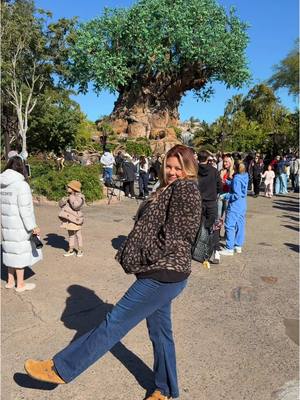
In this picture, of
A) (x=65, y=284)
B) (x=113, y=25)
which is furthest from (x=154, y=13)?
(x=65, y=284)

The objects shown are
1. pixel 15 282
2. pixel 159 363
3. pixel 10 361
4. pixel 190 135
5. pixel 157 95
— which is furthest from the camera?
pixel 190 135

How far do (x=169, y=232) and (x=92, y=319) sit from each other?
217 centimetres

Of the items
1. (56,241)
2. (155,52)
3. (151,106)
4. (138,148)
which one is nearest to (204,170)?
(56,241)

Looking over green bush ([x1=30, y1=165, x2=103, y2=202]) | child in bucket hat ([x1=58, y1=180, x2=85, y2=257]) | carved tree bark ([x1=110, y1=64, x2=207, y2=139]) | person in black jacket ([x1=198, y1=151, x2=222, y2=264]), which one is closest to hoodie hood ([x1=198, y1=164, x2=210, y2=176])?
person in black jacket ([x1=198, y1=151, x2=222, y2=264])

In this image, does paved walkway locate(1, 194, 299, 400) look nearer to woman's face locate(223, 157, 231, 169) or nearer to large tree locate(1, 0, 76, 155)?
woman's face locate(223, 157, 231, 169)

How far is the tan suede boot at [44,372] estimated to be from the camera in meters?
2.97

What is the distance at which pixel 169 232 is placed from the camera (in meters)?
2.85

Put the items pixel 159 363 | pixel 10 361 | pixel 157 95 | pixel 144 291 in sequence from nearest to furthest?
pixel 144 291 < pixel 159 363 < pixel 10 361 < pixel 157 95

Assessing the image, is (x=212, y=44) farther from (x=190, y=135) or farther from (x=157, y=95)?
(x=190, y=135)

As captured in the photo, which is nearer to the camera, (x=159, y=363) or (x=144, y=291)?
(x=144, y=291)

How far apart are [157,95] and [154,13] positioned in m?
7.79

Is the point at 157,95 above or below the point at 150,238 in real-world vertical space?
above

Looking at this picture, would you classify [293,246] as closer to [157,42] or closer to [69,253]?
[69,253]

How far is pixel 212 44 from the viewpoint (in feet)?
114
